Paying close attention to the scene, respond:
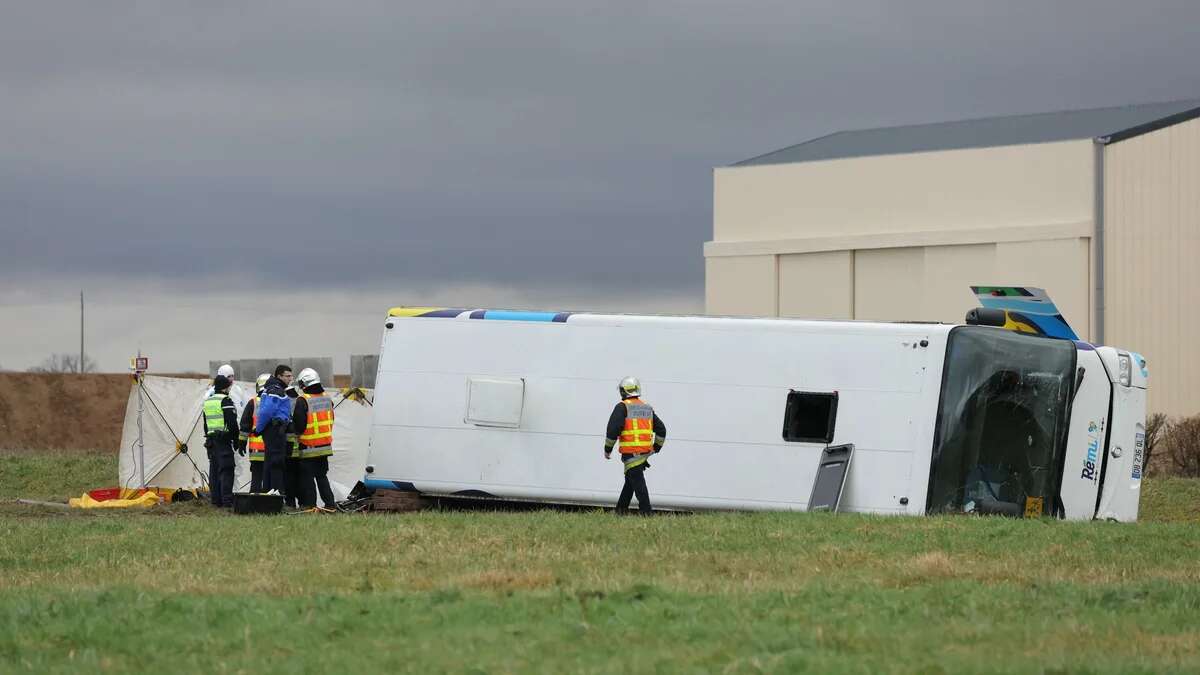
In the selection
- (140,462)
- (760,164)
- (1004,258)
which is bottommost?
(140,462)

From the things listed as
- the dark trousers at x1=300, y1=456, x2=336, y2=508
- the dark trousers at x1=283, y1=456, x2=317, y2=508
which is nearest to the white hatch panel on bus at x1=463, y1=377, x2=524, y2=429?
the dark trousers at x1=300, y1=456, x2=336, y2=508

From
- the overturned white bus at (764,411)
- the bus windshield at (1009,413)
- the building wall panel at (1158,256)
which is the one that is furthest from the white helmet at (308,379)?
the building wall panel at (1158,256)

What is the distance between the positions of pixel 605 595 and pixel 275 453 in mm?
12112

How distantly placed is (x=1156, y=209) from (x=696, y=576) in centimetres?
2973

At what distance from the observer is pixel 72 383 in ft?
196

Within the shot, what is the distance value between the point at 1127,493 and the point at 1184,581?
27.6 feet

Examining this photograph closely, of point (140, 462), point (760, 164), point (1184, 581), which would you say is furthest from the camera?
point (760, 164)

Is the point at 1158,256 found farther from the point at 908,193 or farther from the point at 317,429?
the point at 317,429

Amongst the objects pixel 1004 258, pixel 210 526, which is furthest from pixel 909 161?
pixel 210 526

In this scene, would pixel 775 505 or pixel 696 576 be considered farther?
pixel 775 505

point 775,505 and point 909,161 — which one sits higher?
point 909,161

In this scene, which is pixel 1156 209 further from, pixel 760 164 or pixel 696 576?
pixel 696 576

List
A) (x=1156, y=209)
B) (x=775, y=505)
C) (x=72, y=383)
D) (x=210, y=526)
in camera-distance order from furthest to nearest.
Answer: (x=72, y=383), (x=1156, y=209), (x=775, y=505), (x=210, y=526)

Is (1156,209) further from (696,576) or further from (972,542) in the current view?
(696,576)
